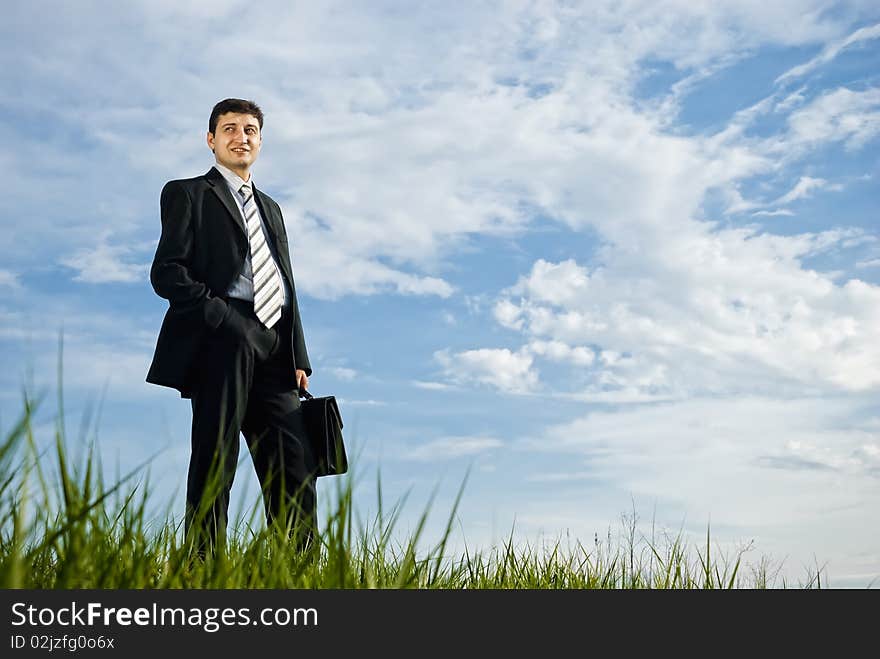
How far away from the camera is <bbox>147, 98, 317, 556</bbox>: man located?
4598 millimetres

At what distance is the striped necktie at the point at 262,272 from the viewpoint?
4773 mm

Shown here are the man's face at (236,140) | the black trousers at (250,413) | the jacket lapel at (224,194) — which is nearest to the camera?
the black trousers at (250,413)

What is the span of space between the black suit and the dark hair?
31 centimetres

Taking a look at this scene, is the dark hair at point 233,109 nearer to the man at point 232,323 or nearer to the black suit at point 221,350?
the man at point 232,323

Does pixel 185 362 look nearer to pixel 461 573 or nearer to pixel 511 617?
pixel 461 573

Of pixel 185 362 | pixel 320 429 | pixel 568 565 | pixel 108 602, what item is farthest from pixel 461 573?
pixel 108 602

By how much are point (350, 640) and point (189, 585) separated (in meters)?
0.84

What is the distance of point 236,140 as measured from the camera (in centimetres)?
505

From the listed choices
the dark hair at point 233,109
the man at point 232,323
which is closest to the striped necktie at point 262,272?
the man at point 232,323

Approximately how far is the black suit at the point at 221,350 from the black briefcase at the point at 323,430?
0.18 ft

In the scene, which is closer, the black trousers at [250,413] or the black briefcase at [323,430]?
the black trousers at [250,413]

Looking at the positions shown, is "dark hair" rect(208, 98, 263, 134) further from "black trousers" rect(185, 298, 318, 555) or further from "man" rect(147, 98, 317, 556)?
"black trousers" rect(185, 298, 318, 555)

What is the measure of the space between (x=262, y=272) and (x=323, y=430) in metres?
0.93

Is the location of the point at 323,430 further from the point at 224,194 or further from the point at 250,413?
→ the point at 224,194
